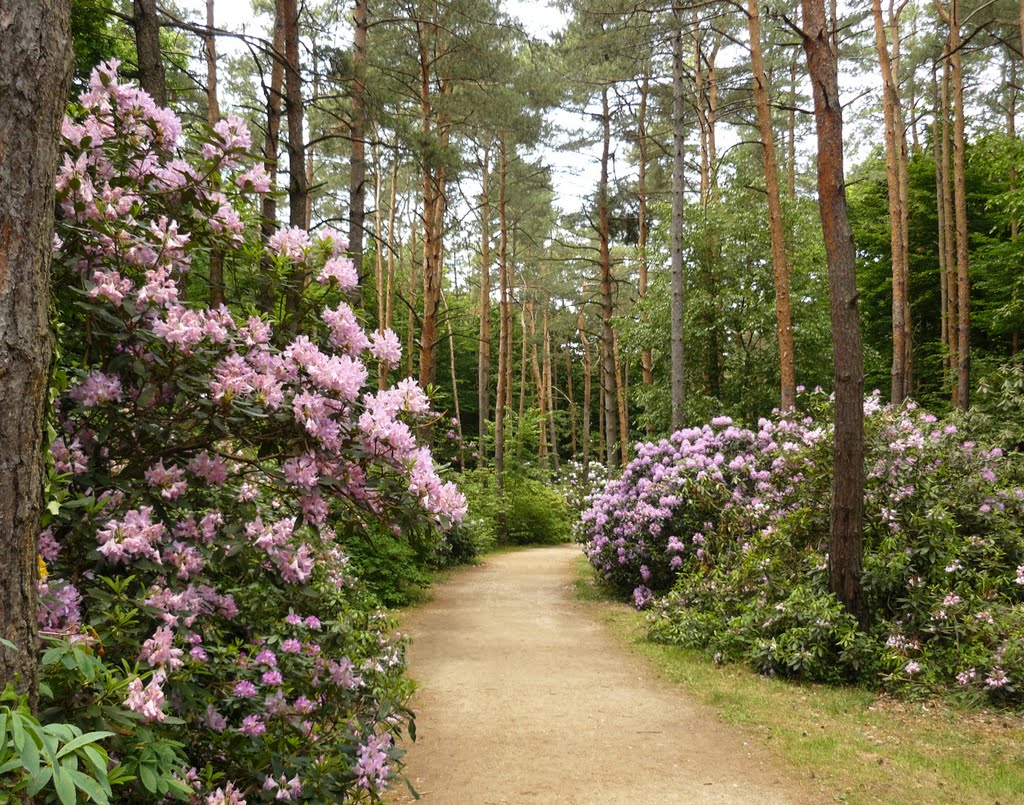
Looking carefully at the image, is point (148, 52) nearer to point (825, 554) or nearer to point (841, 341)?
point (841, 341)

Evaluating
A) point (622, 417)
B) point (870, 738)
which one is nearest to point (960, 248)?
point (870, 738)

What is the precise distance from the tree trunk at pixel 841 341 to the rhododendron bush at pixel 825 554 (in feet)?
0.62

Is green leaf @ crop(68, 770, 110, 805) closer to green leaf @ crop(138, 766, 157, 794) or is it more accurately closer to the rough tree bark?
green leaf @ crop(138, 766, 157, 794)

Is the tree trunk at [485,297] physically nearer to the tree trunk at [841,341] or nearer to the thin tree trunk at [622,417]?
the thin tree trunk at [622,417]

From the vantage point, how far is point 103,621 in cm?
191

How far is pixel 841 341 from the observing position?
5.86 metres

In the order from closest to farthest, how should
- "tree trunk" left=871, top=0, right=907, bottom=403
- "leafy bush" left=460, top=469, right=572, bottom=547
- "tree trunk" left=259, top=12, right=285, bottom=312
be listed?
"tree trunk" left=259, top=12, right=285, bottom=312 < "tree trunk" left=871, top=0, right=907, bottom=403 < "leafy bush" left=460, top=469, right=572, bottom=547

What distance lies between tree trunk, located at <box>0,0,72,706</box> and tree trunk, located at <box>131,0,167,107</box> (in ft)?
12.3

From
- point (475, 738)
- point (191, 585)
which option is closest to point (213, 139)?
point (191, 585)

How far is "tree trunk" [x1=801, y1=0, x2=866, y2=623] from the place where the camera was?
577 centimetres

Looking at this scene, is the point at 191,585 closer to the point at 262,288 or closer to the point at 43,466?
the point at 43,466

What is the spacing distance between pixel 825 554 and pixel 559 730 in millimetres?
3143

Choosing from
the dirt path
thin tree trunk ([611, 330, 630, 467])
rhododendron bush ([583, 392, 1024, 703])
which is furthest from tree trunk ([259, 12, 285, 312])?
thin tree trunk ([611, 330, 630, 467])

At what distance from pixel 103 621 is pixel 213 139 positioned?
161 centimetres
